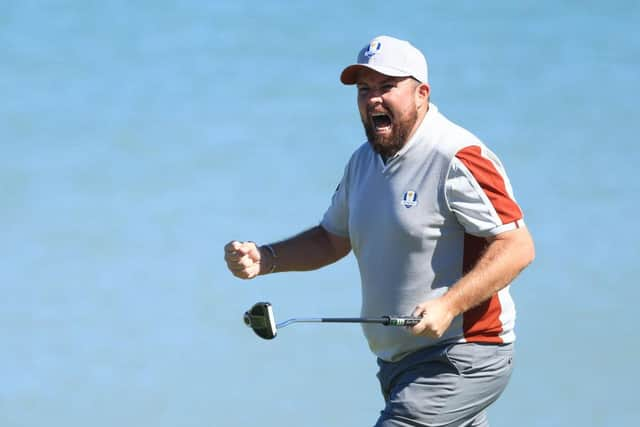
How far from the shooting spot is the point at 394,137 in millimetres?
6543

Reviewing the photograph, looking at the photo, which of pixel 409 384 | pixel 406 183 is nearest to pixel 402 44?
pixel 406 183

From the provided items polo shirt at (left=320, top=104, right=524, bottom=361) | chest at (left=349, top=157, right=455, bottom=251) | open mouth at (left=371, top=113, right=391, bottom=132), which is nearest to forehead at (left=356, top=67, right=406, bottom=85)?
open mouth at (left=371, top=113, right=391, bottom=132)

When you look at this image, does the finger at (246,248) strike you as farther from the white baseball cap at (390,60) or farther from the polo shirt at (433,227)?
the white baseball cap at (390,60)

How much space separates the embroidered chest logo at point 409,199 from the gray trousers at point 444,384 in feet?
2.27

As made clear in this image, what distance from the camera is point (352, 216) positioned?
680 cm

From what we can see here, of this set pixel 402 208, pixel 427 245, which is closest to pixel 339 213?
pixel 402 208

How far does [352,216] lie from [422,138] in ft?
1.87

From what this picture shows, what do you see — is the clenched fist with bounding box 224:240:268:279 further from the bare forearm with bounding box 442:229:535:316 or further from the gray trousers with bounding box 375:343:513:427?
the bare forearm with bounding box 442:229:535:316

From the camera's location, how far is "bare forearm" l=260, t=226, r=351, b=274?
712cm

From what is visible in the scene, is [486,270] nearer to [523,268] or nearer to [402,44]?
[523,268]

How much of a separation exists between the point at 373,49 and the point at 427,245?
990 mm

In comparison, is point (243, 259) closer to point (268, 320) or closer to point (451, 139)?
point (268, 320)

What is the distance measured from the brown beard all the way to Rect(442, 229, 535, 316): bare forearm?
0.69 meters

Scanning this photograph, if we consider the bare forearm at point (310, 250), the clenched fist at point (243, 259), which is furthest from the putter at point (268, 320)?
the bare forearm at point (310, 250)
